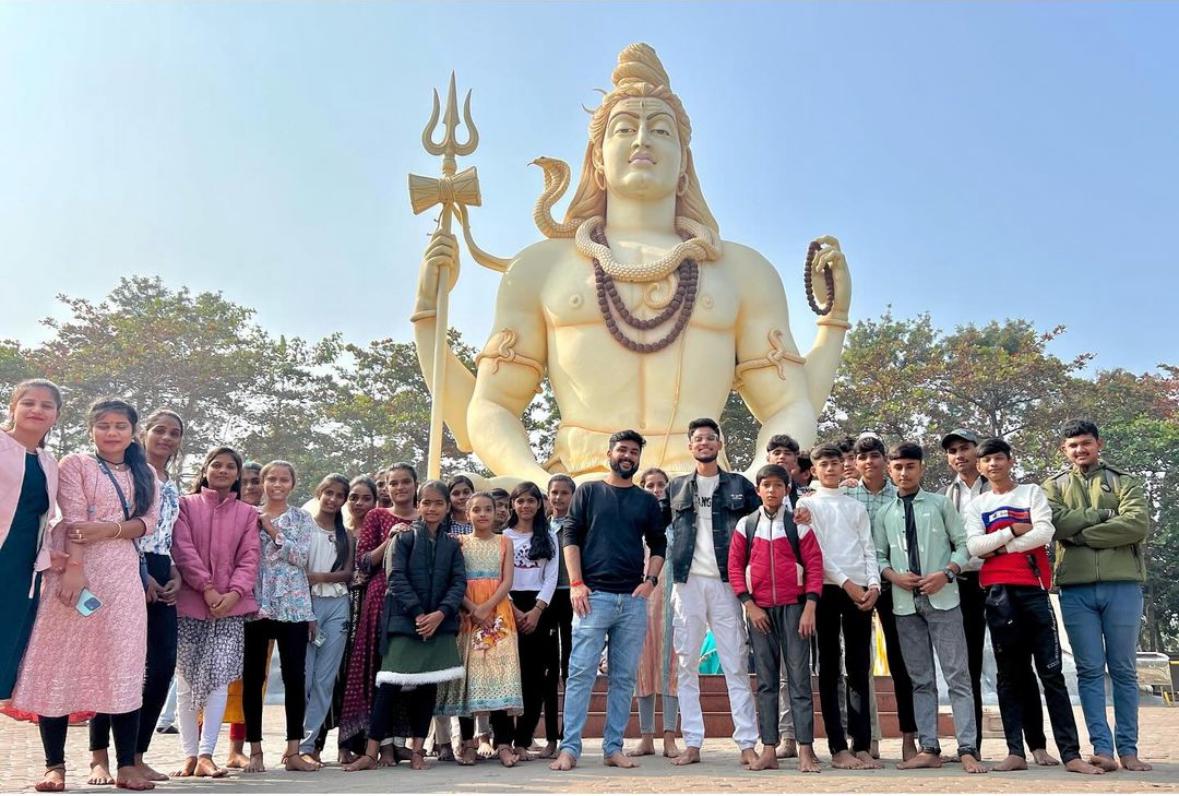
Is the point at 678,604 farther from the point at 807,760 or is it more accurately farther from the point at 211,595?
the point at 211,595

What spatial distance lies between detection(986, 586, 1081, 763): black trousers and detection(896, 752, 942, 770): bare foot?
35 cm

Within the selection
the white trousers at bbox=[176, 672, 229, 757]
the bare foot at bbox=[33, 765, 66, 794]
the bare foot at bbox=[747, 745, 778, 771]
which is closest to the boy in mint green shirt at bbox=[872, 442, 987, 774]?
the bare foot at bbox=[747, 745, 778, 771]

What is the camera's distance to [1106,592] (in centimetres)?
535

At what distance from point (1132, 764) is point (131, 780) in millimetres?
4523

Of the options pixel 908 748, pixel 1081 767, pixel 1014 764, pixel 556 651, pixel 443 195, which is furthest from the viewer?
pixel 443 195

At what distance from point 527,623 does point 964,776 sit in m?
2.25

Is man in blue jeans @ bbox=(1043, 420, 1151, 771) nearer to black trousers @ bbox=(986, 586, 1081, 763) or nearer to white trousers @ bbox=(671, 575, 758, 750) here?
black trousers @ bbox=(986, 586, 1081, 763)

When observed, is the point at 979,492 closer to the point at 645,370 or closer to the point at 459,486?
the point at 459,486

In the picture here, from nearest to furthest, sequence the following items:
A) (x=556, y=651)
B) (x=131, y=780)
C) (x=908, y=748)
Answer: (x=131, y=780)
(x=908, y=748)
(x=556, y=651)

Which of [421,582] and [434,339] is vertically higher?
[434,339]

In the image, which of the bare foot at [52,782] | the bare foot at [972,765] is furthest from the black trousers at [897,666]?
the bare foot at [52,782]

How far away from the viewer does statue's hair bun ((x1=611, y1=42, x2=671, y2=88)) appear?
11078mm

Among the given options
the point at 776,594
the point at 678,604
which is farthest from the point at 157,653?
the point at 776,594

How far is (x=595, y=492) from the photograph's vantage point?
217 inches
